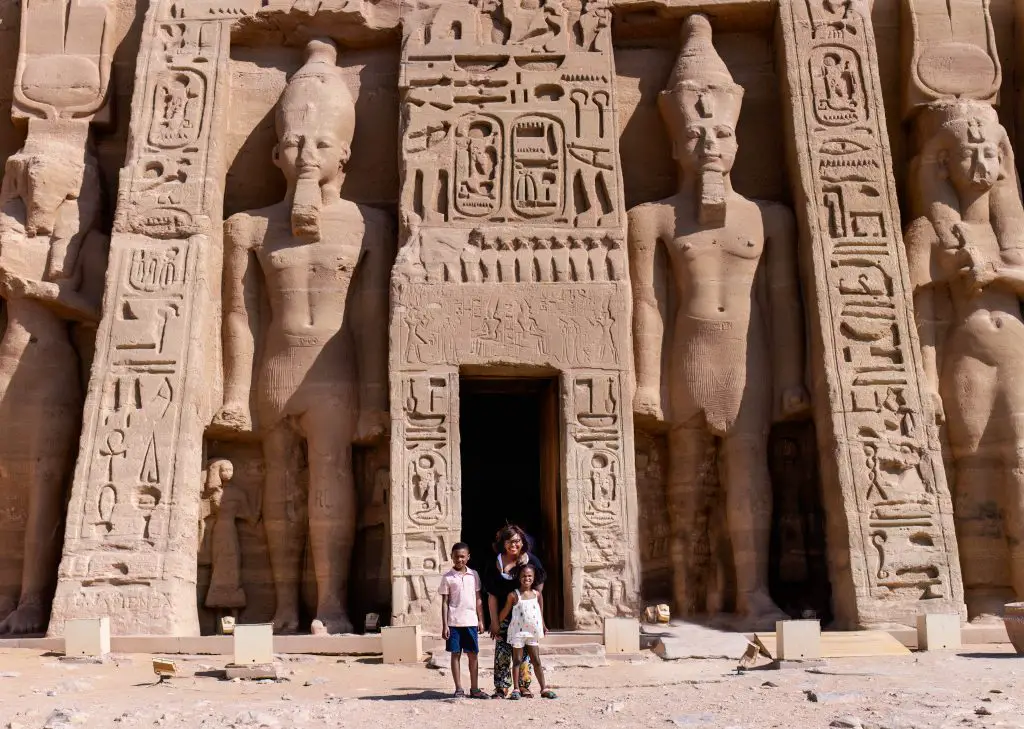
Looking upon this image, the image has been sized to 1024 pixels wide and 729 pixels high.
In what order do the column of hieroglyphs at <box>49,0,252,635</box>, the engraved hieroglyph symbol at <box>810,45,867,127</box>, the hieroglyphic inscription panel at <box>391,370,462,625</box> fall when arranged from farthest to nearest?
the engraved hieroglyph symbol at <box>810,45,867,127</box> → the hieroglyphic inscription panel at <box>391,370,462,625</box> → the column of hieroglyphs at <box>49,0,252,635</box>

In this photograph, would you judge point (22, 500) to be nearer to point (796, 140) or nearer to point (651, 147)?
point (651, 147)

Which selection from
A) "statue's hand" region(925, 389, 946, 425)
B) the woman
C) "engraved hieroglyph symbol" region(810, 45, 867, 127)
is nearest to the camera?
the woman

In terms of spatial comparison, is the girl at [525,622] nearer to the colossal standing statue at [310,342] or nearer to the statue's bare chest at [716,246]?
the colossal standing statue at [310,342]

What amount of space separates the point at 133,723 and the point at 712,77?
24.2ft

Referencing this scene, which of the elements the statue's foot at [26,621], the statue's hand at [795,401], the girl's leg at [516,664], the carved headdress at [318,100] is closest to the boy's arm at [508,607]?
the girl's leg at [516,664]

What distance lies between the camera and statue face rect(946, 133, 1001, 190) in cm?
1120

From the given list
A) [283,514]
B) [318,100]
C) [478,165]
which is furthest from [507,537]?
[318,100]

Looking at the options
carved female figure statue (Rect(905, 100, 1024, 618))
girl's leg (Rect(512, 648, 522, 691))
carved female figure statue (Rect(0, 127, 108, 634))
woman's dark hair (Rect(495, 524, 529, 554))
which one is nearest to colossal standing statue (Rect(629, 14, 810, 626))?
carved female figure statue (Rect(905, 100, 1024, 618))

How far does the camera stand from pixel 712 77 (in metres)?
11.4

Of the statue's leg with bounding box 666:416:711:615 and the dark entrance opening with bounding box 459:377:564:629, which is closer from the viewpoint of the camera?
the statue's leg with bounding box 666:416:711:615

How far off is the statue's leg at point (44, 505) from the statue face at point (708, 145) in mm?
5522

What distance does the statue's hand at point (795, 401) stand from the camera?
35.5 feet

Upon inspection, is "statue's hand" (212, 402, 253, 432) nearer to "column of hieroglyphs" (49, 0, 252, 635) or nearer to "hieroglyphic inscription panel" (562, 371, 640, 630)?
"column of hieroglyphs" (49, 0, 252, 635)

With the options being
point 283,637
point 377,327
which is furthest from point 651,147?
point 283,637
